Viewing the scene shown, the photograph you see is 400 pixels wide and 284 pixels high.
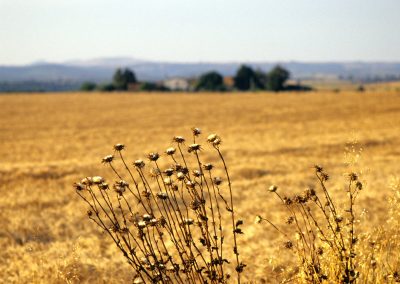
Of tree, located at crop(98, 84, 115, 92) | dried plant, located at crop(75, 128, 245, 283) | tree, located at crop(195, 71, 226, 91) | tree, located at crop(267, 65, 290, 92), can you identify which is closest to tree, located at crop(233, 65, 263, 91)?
tree, located at crop(195, 71, 226, 91)

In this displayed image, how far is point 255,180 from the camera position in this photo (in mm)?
15914

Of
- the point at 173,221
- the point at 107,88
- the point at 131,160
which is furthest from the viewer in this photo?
the point at 107,88

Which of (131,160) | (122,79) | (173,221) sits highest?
(122,79)

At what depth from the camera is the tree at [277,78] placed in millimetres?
100750

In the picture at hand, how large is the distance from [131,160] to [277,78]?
3280 inches

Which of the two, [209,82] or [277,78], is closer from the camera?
[277,78]

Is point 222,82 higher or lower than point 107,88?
higher

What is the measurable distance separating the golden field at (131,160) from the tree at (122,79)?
234ft

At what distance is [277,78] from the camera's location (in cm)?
10038

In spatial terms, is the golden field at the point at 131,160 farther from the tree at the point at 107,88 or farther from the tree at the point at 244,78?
the tree at the point at 244,78

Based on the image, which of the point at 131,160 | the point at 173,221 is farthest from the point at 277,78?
the point at 173,221

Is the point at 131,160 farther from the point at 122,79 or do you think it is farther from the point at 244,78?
the point at 122,79

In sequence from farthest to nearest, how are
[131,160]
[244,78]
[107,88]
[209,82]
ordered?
[244,78]
[107,88]
[209,82]
[131,160]

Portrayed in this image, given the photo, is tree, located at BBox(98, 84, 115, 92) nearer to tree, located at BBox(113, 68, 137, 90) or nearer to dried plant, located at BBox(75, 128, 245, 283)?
tree, located at BBox(113, 68, 137, 90)
